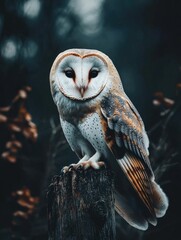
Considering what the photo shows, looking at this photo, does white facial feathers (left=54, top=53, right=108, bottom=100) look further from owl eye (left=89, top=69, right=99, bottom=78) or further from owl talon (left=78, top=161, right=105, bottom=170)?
owl talon (left=78, top=161, right=105, bottom=170)

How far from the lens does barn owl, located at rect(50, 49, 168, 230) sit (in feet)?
10.4

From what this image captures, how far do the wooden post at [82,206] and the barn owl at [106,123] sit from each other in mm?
247

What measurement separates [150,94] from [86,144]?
2600 millimetres

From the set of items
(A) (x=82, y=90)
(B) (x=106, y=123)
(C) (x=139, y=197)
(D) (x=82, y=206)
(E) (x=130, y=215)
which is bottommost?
(E) (x=130, y=215)

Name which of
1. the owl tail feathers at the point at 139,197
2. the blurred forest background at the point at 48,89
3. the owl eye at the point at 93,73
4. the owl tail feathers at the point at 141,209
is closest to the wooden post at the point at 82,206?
the owl tail feathers at the point at 139,197

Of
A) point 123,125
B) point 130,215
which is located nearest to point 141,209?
point 130,215

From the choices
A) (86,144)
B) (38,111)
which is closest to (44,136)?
(38,111)

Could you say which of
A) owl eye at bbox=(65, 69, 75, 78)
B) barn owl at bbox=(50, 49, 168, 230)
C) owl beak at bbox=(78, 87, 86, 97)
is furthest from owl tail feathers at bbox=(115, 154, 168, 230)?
owl eye at bbox=(65, 69, 75, 78)

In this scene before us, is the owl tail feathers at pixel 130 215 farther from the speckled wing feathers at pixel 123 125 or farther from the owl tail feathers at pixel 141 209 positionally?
the speckled wing feathers at pixel 123 125

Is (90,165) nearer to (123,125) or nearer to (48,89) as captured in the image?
(123,125)

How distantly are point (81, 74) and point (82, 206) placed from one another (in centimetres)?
75

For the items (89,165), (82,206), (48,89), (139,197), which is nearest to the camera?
(82,206)

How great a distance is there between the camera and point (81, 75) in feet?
10.4

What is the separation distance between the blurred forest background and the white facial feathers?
1743mm
